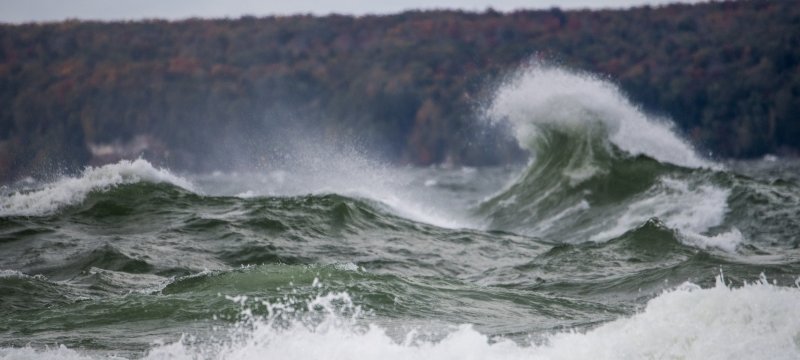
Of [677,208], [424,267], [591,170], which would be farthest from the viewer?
[591,170]

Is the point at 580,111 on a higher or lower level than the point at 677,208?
higher

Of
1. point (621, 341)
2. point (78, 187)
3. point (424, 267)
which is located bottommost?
point (424, 267)

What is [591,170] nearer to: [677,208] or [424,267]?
[677,208]

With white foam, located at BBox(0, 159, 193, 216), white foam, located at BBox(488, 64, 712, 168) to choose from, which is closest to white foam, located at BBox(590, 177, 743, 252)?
white foam, located at BBox(488, 64, 712, 168)

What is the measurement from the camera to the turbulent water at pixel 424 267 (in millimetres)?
7008

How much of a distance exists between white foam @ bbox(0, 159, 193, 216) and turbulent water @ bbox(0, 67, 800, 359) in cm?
5

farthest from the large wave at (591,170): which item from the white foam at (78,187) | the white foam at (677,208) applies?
the white foam at (78,187)

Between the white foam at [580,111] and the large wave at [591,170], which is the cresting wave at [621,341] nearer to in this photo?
the large wave at [591,170]

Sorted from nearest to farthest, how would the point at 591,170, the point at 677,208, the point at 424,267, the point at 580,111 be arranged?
the point at 424,267
the point at 677,208
the point at 591,170
the point at 580,111

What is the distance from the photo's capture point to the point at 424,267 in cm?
1306

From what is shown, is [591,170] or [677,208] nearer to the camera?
[677,208]

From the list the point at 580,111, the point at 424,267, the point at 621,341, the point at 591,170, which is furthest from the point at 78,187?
the point at 580,111

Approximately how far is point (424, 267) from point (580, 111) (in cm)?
1307

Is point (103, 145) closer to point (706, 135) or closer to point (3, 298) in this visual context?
point (706, 135)
